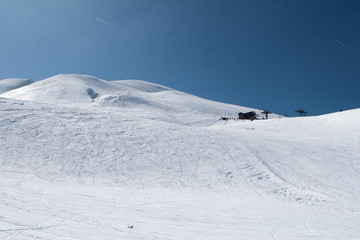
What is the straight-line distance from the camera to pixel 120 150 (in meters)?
14.6

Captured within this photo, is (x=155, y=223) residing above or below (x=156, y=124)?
below

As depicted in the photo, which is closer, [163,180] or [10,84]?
[163,180]

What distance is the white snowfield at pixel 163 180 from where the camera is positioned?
6.13m

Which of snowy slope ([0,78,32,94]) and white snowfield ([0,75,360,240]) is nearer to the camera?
white snowfield ([0,75,360,240])

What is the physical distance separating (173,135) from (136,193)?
783cm

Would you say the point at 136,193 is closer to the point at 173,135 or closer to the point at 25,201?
Result: the point at 25,201

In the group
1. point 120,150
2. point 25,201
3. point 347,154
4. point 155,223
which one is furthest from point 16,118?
point 347,154

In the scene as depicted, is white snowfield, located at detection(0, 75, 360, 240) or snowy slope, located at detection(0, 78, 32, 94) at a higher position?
snowy slope, located at detection(0, 78, 32, 94)

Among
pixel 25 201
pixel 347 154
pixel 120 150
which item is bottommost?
pixel 25 201

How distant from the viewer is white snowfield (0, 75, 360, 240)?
6129mm

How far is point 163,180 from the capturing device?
1177 cm

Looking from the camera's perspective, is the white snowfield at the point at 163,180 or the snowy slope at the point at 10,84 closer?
the white snowfield at the point at 163,180

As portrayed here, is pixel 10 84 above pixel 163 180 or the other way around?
above

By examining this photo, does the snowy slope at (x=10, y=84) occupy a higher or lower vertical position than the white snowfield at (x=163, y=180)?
higher
